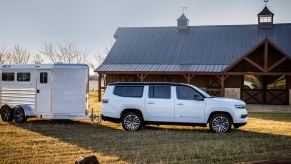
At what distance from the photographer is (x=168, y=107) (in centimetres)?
1428

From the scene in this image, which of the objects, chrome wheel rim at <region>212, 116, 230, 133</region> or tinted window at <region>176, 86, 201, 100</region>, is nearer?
chrome wheel rim at <region>212, 116, 230, 133</region>

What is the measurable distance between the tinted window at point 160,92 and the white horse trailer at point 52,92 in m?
2.97

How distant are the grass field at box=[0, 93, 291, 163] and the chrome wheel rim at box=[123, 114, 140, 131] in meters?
0.36

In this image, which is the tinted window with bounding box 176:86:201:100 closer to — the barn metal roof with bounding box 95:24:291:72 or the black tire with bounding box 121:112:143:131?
the black tire with bounding box 121:112:143:131

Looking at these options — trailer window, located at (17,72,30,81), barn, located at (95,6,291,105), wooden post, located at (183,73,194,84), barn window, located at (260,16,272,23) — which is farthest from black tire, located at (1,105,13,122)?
barn window, located at (260,16,272,23)

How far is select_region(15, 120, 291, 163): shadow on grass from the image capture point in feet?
32.1

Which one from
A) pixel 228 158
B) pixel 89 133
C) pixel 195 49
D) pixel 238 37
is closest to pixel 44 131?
pixel 89 133

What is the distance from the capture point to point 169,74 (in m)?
33.0

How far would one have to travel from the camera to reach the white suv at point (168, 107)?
14.0 metres

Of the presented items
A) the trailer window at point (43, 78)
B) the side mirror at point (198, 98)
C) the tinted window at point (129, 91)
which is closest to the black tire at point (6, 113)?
the trailer window at point (43, 78)

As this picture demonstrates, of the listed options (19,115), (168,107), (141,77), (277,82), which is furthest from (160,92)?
(277,82)

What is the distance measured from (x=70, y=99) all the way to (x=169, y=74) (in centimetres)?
1758

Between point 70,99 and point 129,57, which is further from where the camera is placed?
point 129,57

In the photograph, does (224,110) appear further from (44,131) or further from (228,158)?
(44,131)
